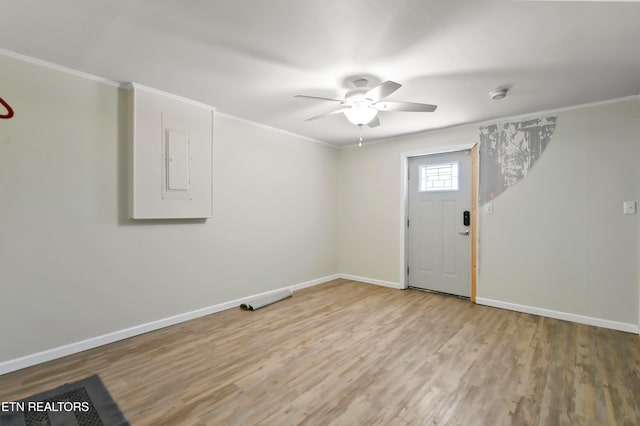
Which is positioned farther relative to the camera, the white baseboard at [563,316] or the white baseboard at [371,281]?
the white baseboard at [371,281]

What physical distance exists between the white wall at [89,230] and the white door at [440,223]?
2561 mm

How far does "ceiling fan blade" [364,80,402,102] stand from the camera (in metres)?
2.22

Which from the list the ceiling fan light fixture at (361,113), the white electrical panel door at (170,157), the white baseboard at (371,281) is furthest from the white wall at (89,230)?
the white baseboard at (371,281)

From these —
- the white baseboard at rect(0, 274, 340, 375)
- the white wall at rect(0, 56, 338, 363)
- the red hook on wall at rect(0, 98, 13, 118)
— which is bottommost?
the white baseboard at rect(0, 274, 340, 375)

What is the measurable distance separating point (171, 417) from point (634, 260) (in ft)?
14.5

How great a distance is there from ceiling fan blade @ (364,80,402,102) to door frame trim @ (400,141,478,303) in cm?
220

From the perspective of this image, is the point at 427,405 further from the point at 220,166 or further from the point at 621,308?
the point at 220,166

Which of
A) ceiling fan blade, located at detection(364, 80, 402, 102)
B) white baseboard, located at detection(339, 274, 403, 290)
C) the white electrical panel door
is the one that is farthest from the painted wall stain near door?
the white electrical panel door

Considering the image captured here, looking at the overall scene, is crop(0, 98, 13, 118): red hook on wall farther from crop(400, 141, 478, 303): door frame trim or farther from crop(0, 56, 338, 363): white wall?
crop(400, 141, 478, 303): door frame trim

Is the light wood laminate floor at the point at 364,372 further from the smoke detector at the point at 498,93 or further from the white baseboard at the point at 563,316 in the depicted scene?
the smoke detector at the point at 498,93

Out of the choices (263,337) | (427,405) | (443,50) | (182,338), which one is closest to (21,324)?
(182,338)

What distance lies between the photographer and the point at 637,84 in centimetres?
272

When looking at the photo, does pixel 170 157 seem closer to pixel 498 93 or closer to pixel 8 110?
pixel 8 110

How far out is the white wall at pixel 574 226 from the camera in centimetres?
307
